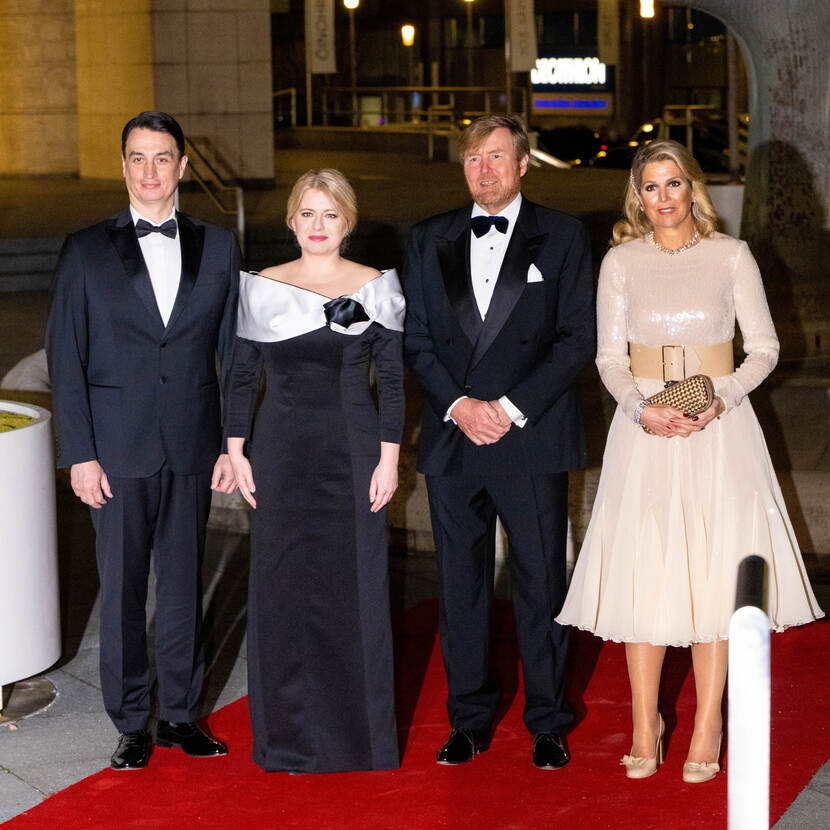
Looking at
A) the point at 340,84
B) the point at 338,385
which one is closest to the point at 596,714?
the point at 338,385

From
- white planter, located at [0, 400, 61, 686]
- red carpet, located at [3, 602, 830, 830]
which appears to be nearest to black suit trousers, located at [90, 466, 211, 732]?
red carpet, located at [3, 602, 830, 830]

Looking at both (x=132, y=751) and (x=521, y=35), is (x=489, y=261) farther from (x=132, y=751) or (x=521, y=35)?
(x=521, y=35)

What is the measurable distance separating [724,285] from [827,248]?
7.99m

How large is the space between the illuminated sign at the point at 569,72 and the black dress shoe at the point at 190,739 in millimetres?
44330

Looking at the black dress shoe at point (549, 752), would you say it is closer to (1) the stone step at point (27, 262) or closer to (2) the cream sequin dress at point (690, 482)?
(2) the cream sequin dress at point (690, 482)

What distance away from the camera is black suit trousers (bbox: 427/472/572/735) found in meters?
4.46

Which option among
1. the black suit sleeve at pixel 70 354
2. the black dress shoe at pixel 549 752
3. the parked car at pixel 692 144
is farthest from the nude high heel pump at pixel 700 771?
the parked car at pixel 692 144

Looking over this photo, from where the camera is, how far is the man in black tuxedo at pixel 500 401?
14.3 ft

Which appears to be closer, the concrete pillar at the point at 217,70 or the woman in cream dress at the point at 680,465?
the woman in cream dress at the point at 680,465

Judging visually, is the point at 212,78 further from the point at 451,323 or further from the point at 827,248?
the point at 451,323

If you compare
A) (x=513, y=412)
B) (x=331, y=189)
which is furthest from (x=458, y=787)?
(x=331, y=189)

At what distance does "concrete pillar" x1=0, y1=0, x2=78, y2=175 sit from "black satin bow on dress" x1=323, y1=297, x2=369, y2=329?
20.8 meters

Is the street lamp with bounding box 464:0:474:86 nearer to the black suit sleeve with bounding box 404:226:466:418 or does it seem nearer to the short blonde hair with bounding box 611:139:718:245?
the black suit sleeve with bounding box 404:226:466:418

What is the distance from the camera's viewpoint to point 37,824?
404cm
